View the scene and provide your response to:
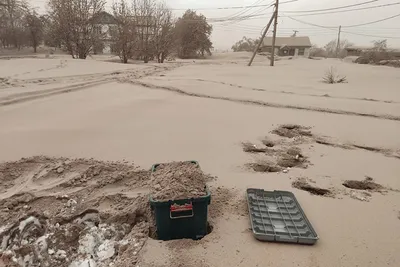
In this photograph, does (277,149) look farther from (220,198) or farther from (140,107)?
(140,107)

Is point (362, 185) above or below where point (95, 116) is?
below

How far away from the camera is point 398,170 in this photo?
3.52m

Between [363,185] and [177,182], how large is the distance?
2210 mm

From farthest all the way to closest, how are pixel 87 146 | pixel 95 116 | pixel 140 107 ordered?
pixel 140 107 < pixel 95 116 < pixel 87 146

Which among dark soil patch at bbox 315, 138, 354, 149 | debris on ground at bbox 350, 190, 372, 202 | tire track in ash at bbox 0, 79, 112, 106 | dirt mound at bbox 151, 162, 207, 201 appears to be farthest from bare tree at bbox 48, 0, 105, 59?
debris on ground at bbox 350, 190, 372, 202

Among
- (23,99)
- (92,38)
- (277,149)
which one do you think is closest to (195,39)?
(92,38)

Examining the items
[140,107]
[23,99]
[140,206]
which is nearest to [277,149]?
[140,206]

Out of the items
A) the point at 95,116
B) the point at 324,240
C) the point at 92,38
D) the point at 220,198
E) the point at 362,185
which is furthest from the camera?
the point at 92,38

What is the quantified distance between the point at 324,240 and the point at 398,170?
2.02m

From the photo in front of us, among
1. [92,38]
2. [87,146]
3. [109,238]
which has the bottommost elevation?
[109,238]

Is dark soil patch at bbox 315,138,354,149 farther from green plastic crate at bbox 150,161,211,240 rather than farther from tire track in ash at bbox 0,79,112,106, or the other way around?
tire track in ash at bbox 0,79,112,106

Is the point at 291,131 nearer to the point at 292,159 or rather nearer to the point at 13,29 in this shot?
the point at 292,159

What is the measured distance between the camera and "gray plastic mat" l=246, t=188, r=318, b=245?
2.18m

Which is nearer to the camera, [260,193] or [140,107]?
[260,193]
